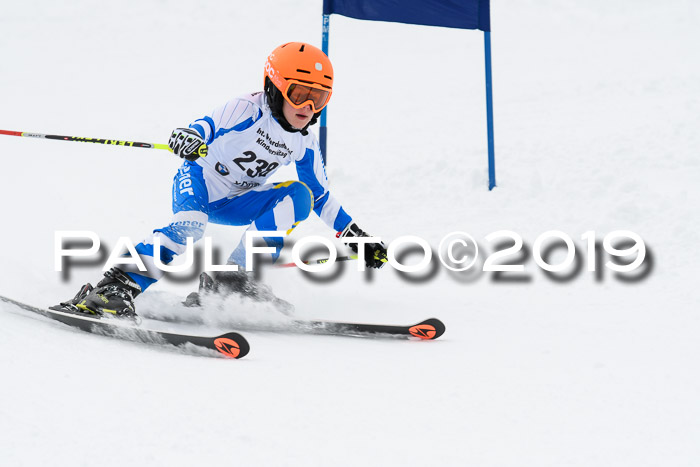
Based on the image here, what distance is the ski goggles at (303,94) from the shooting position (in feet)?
12.5

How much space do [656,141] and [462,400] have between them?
196 inches

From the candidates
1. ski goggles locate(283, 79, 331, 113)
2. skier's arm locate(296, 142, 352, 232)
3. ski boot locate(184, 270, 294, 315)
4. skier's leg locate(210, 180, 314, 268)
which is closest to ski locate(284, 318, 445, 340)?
ski boot locate(184, 270, 294, 315)

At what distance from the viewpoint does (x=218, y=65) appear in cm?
1230

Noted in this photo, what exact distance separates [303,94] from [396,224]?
8.61ft

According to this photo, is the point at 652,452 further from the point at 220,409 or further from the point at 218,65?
the point at 218,65

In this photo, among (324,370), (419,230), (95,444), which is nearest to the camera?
(95,444)

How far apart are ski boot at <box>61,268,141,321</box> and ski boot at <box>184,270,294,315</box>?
45cm

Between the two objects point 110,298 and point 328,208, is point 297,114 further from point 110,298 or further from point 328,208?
point 110,298

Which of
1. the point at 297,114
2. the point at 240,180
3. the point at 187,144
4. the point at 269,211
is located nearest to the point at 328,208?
the point at 269,211

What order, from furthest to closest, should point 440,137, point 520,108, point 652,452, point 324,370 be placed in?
1. point 520,108
2. point 440,137
3. point 324,370
4. point 652,452

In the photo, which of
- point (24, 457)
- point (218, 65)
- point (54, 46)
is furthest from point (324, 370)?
point (54, 46)

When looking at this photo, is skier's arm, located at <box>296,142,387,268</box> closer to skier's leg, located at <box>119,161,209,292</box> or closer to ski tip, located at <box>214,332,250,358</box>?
skier's leg, located at <box>119,161,209,292</box>

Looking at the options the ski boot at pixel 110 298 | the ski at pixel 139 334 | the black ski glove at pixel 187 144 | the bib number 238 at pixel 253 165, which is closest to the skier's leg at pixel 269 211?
the bib number 238 at pixel 253 165

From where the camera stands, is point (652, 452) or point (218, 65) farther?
point (218, 65)
